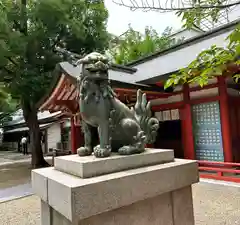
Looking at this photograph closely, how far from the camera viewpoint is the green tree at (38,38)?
Result: 8.34 meters

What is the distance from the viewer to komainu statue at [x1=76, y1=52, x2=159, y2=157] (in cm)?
211

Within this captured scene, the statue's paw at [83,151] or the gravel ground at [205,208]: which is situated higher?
the statue's paw at [83,151]

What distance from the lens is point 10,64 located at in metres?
9.87

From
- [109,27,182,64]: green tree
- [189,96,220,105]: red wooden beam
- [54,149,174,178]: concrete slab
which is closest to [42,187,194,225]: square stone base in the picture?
[54,149,174,178]: concrete slab

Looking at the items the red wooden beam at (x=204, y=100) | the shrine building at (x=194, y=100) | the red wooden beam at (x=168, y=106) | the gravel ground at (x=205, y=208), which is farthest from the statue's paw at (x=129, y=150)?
the red wooden beam at (x=168, y=106)

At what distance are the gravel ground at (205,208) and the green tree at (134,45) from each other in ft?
33.3

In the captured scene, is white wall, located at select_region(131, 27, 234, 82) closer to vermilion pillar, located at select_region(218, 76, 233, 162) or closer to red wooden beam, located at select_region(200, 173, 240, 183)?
A: vermilion pillar, located at select_region(218, 76, 233, 162)

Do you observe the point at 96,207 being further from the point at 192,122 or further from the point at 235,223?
the point at 192,122

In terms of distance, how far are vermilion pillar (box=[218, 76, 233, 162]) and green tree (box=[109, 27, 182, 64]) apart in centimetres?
811

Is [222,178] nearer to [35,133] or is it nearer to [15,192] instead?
[15,192]

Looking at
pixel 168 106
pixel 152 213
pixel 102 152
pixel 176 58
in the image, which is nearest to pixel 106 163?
pixel 102 152

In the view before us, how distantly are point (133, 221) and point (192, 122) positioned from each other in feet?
17.4

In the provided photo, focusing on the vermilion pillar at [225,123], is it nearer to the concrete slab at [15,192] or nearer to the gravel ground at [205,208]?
the gravel ground at [205,208]

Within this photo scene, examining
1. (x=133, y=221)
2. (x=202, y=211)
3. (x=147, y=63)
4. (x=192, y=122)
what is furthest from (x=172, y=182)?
(x=147, y=63)
